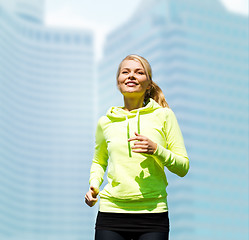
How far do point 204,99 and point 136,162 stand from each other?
382 feet

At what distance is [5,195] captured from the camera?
4909 inches

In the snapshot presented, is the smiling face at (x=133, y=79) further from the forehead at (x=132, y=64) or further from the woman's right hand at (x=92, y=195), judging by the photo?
the woman's right hand at (x=92, y=195)

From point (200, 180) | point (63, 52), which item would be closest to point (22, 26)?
point (63, 52)

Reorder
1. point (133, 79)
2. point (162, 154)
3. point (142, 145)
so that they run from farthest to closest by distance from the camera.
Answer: point (133, 79), point (162, 154), point (142, 145)

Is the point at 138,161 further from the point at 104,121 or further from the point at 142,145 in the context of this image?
the point at 104,121

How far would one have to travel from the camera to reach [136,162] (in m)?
2.50

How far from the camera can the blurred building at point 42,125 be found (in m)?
130

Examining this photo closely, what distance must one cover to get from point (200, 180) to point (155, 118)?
4451 inches

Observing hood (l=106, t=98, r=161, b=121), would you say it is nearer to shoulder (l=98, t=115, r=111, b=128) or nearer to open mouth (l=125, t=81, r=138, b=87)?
shoulder (l=98, t=115, r=111, b=128)

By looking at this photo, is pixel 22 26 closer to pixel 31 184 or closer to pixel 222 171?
pixel 31 184

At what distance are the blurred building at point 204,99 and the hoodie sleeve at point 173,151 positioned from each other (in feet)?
344

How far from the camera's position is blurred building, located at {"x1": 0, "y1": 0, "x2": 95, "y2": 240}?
130 metres

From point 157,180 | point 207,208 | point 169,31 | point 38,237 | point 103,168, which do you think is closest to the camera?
point 157,180

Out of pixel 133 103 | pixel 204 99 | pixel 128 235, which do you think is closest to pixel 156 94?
pixel 133 103
